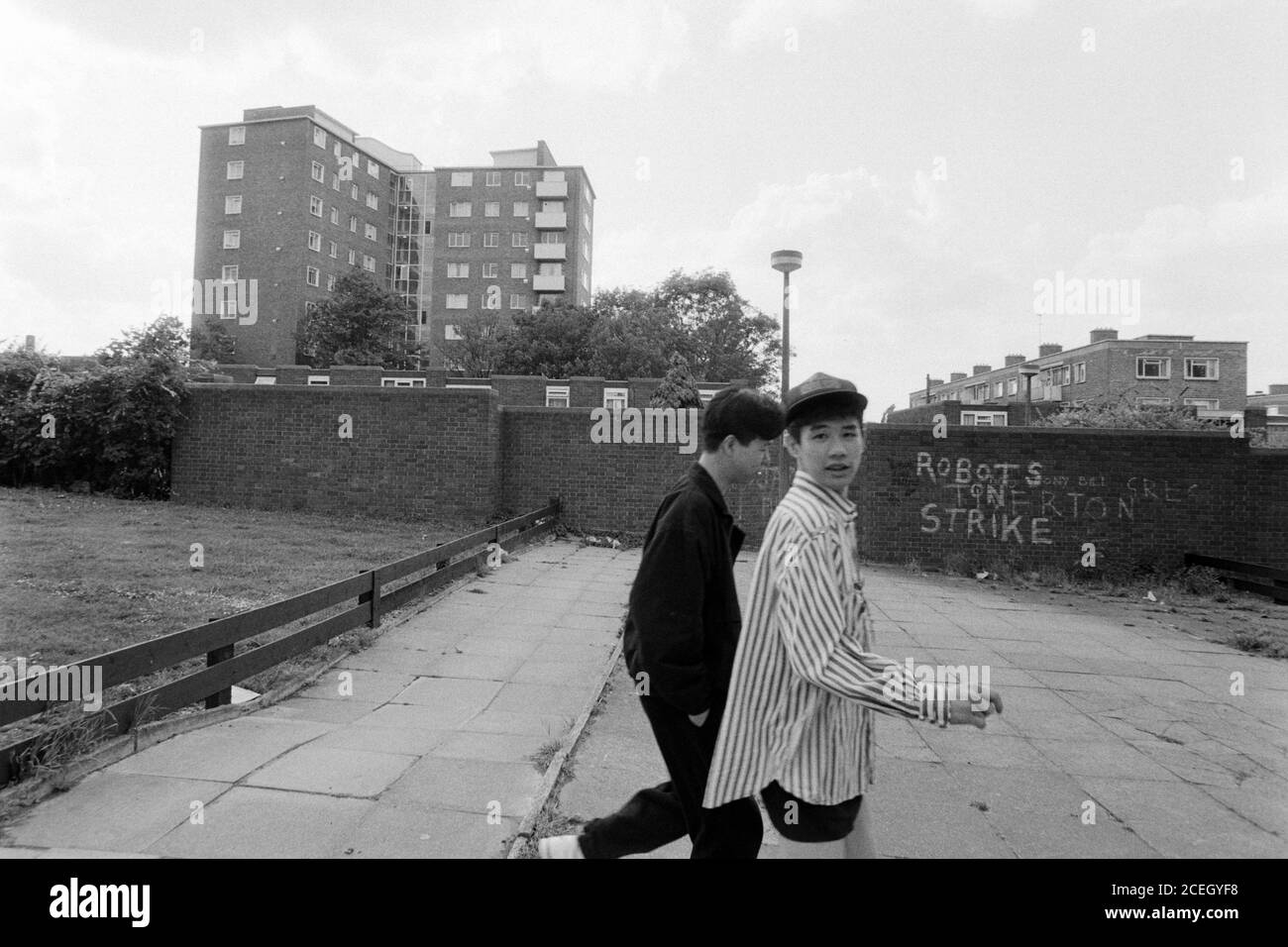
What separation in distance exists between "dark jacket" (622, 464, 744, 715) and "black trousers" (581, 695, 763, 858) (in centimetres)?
10

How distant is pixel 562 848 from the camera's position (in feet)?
8.77

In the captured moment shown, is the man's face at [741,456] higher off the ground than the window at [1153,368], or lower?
lower

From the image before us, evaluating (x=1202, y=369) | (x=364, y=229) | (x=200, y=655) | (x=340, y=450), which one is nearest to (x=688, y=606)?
(x=200, y=655)

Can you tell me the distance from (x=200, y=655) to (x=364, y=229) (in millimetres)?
68376

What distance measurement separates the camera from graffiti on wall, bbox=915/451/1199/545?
49.4 ft

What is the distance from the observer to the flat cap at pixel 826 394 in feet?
7.45

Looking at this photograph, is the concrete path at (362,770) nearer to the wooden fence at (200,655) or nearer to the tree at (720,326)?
the wooden fence at (200,655)

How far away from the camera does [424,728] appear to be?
5086 millimetres

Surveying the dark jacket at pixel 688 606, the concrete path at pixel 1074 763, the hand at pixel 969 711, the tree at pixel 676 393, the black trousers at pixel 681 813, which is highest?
the tree at pixel 676 393

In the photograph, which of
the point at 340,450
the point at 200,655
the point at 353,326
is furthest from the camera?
the point at 353,326

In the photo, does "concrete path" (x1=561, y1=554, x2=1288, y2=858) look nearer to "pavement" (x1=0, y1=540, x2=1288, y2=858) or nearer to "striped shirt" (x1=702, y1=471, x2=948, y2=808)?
"pavement" (x1=0, y1=540, x2=1288, y2=858)

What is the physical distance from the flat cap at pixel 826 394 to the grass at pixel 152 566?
3.96m

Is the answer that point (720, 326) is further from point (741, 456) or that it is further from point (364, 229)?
point (741, 456)

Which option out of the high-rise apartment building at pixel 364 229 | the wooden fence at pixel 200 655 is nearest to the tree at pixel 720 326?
the high-rise apartment building at pixel 364 229
